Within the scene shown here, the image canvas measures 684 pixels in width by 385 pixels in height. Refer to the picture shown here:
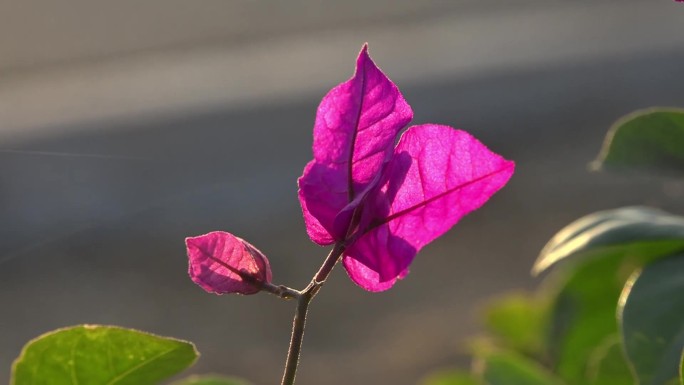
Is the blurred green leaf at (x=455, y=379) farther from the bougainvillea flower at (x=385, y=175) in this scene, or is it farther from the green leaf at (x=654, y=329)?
the bougainvillea flower at (x=385, y=175)

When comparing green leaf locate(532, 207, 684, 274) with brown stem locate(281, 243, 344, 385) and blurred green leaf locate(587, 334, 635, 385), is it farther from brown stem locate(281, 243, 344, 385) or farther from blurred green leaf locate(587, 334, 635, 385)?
brown stem locate(281, 243, 344, 385)

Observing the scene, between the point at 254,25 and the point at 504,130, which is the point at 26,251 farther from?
the point at 254,25

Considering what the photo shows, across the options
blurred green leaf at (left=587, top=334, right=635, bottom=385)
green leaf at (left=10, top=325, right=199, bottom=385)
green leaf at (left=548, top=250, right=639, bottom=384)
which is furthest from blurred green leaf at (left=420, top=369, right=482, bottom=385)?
green leaf at (left=10, top=325, right=199, bottom=385)

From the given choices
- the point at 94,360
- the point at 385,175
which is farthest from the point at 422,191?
the point at 94,360

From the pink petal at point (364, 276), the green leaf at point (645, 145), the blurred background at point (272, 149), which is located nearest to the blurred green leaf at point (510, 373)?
the green leaf at point (645, 145)

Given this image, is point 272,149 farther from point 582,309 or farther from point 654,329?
point 654,329
